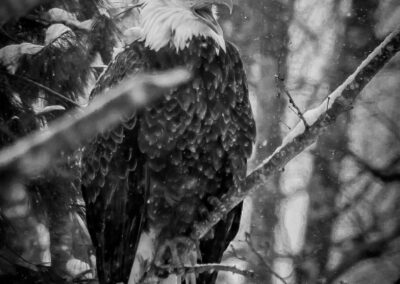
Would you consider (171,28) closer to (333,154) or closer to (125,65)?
(125,65)

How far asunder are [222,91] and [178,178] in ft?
1.70

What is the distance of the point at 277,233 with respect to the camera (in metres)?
7.39

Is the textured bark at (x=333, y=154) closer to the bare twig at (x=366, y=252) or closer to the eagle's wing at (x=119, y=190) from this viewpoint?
the bare twig at (x=366, y=252)

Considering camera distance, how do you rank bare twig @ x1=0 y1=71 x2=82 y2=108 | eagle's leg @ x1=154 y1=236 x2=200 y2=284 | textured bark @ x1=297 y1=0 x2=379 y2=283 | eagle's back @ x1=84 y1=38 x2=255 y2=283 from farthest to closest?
textured bark @ x1=297 y1=0 x2=379 y2=283 < bare twig @ x1=0 y1=71 x2=82 y2=108 < eagle's leg @ x1=154 y1=236 x2=200 y2=284 < eagle's back @ x1=84 y1=38 x2=255 y2=283

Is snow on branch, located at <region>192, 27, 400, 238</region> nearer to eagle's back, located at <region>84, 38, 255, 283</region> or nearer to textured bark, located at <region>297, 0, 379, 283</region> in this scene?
eagle's back, located at <region>84, 38, 255, 283</region>

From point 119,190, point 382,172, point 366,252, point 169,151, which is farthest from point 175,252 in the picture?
point 382,172

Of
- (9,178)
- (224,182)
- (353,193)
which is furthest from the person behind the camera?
(353,193)

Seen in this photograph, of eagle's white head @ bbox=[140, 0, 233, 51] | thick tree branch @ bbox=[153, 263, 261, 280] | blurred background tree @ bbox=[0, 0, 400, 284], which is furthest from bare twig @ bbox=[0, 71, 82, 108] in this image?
thick tree branch @ bbox=[153, 263, 261, 280]

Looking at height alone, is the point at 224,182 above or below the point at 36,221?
above

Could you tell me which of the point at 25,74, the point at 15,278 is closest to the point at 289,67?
the point at 25,74

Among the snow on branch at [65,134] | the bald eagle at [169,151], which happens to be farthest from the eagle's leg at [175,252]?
the snow on branch at [65,134]

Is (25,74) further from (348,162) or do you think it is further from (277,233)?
(348,162)

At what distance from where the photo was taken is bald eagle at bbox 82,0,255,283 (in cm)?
273

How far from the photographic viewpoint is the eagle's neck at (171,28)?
2.86 metres
